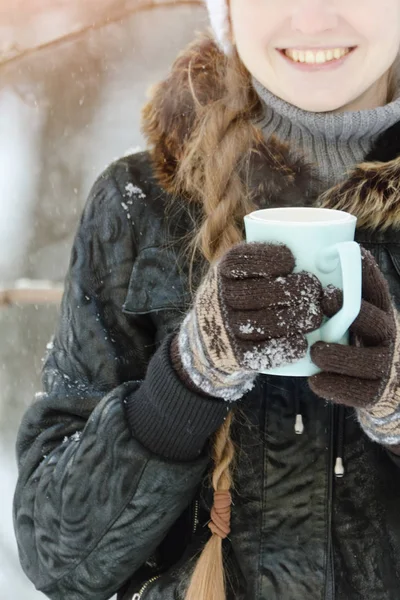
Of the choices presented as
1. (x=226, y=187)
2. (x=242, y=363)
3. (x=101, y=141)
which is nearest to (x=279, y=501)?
(x=242, y=363)

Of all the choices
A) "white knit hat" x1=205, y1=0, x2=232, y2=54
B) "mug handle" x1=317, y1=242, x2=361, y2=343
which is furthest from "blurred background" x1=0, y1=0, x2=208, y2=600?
"mug handle" x1=317, y1=242, x2=361, y2=343

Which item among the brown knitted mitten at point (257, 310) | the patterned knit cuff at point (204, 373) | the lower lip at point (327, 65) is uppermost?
the lower lip at point (327, 65)

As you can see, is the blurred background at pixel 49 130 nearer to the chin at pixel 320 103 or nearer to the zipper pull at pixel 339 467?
the chin at pixel 320 103

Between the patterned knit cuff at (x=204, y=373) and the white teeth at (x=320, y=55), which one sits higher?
the white teeth at (x=320, y=55)

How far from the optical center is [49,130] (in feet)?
5.61

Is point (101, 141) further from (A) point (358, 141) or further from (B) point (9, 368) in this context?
(A) point (358, 141)

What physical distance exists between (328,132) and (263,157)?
9 centimetres

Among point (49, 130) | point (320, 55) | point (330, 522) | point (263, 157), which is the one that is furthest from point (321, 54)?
point (49, 130)

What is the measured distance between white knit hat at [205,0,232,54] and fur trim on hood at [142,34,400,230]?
0.02 metres

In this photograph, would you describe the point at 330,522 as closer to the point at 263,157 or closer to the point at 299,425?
the point at 299,425

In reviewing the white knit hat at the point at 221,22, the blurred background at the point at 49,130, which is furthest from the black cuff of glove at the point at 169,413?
the blurred background at the point at 49,130

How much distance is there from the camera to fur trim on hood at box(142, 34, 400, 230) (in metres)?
0.78

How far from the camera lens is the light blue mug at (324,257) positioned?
1.76ft

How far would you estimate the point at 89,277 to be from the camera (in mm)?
880
